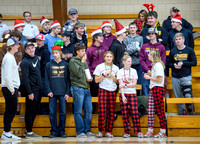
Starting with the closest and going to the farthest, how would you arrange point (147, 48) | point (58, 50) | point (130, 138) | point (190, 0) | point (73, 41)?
point (130, 138) < point (58, 50) < point (147, 48) < point (73, 41) < point (190, 0)

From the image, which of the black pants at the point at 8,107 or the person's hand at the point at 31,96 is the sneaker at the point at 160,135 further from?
the black pants at the point at 8,107

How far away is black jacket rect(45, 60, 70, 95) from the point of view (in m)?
6.41

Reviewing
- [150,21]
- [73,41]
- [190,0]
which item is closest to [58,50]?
[73,41]

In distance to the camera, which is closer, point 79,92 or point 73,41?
point 79,92

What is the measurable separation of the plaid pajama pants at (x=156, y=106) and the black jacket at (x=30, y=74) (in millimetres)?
1964

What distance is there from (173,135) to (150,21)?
277 centimetres

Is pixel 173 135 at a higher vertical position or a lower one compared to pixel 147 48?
lower

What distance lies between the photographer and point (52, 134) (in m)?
6.36

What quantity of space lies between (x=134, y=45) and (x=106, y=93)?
5.51 feet

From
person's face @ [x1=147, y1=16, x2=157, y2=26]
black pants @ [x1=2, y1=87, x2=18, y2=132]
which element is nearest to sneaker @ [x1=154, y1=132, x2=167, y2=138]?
black pants @ [x1=2, y1=87, x2=18, y2=132]

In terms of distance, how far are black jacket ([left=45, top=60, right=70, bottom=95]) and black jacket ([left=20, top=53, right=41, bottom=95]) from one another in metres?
0.18

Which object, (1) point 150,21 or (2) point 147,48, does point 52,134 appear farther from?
(1) point 150,21

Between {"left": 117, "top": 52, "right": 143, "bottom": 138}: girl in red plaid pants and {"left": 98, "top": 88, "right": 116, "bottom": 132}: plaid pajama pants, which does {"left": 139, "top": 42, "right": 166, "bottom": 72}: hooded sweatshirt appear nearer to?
{"left": 117, "top": 52, "right": 143, "bottom": 138}: girl in red plaid pants

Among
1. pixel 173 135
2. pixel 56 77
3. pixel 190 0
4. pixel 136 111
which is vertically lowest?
pixel 173 135
